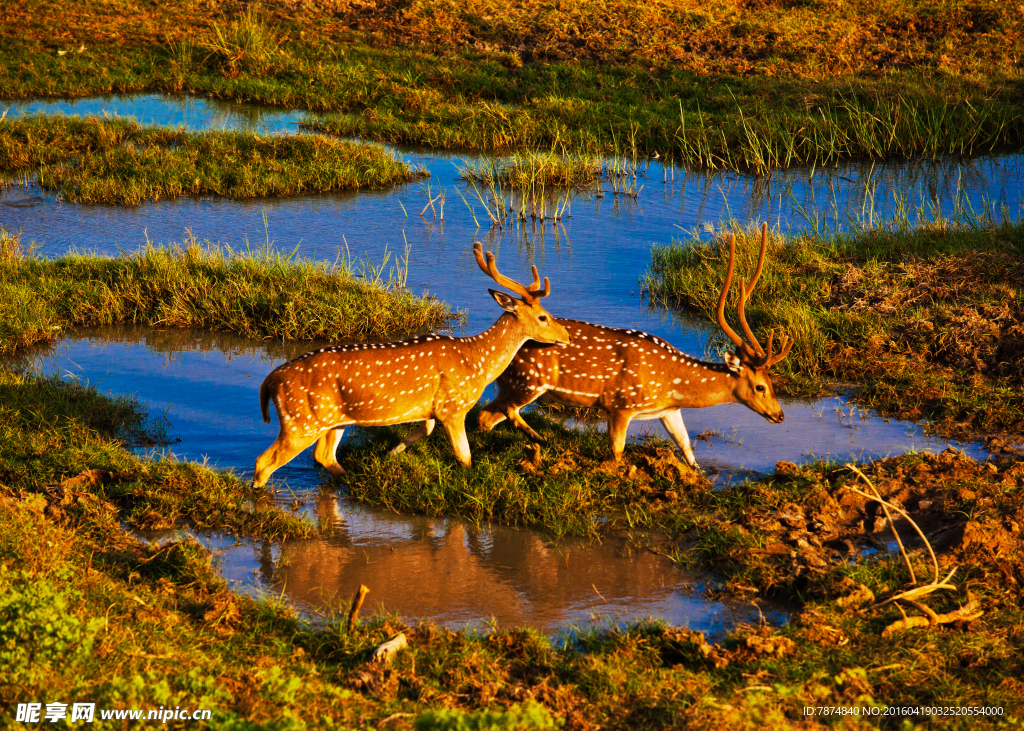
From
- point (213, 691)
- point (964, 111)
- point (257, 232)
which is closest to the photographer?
point (213, 691)

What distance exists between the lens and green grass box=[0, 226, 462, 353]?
10234 millimetres

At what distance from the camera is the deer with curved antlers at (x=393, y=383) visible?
7215 millimetres

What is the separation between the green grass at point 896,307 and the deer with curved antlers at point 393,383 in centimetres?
292

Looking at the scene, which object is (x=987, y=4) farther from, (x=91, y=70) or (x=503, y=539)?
(x=503, y=539)

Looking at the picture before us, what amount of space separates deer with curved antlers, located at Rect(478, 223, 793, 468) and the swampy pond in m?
0.46

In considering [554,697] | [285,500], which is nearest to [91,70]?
[285,500]

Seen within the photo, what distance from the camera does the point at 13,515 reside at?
616cm

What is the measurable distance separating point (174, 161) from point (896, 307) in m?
10.3

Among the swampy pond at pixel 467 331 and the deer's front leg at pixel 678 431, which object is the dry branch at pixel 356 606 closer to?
the swampy pond at pixel 467 331

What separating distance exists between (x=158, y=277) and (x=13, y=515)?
5.04 meters

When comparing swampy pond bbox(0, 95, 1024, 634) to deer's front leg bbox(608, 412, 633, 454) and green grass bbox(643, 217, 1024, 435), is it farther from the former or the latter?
deer's front leg bbox(608, 412, 633, 454)

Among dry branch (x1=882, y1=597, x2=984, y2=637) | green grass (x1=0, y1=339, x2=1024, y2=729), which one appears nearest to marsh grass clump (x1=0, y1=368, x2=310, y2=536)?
green grass (x1=0, y1=339, x2=1024, y2=729)

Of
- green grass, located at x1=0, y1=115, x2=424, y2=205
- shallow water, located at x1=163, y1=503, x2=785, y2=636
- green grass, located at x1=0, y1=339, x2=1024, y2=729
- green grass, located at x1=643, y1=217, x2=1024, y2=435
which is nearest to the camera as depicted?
green grass, located at x1=0, y1=339, x2=1024, y2=729

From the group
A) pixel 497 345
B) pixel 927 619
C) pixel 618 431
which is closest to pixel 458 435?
pixel 497 345
